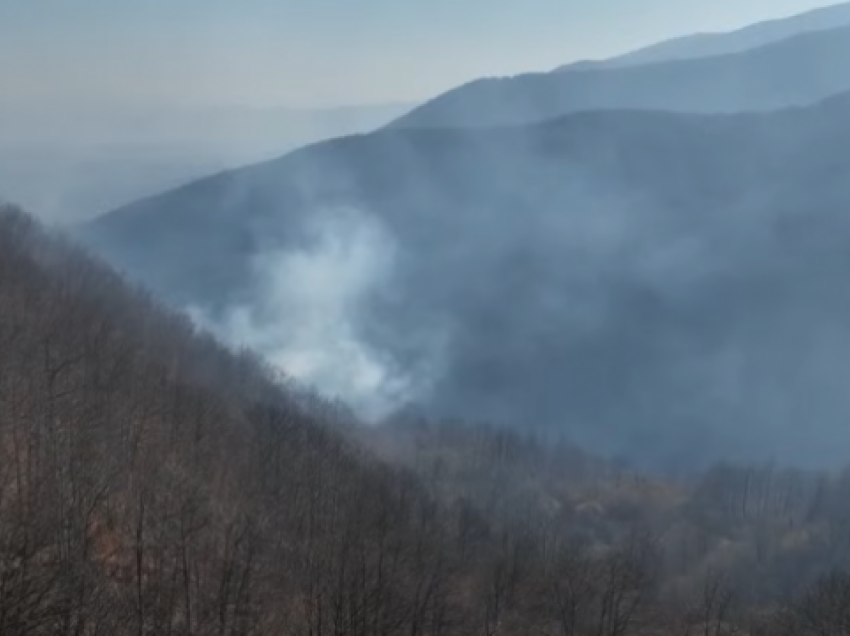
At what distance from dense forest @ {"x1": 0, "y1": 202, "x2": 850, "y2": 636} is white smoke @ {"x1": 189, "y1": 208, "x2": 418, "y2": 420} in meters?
32.0

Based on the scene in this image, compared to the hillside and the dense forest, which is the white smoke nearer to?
the hillside

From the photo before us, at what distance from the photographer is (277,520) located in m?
30.2

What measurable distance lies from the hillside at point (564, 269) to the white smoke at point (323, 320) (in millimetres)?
434

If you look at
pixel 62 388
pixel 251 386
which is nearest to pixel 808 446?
pixel 251 386

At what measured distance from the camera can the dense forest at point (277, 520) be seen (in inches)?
762

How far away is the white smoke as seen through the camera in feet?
343

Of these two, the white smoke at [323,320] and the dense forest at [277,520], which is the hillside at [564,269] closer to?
the white smoke at [323,320]

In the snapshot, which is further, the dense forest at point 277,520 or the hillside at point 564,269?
the hillside at point 564,269

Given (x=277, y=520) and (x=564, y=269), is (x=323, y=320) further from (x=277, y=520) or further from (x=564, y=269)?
(x=277, y=520)

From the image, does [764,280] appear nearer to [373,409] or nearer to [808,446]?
[808,446]

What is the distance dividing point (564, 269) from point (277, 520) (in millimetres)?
110669

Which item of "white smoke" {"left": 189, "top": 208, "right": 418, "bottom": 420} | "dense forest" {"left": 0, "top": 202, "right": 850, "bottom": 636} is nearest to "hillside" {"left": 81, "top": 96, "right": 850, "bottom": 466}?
"white smoke" {"left": 189, "top": 208, "right": 418, "bottom": 420}

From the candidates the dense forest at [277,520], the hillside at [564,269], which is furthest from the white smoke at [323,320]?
the dense forest at [277,520]

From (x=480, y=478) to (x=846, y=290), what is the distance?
61493 millimetres
